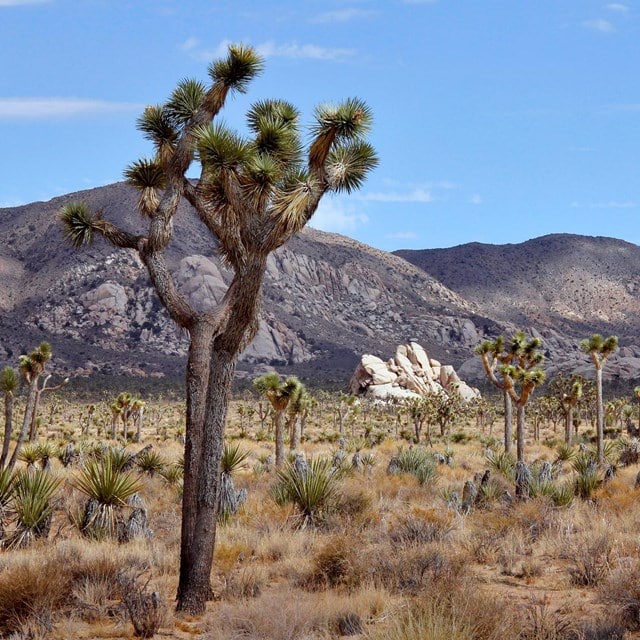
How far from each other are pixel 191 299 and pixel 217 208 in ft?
364

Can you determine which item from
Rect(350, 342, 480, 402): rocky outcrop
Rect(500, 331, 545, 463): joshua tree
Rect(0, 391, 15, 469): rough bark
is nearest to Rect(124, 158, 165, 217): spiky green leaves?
Rect(0, 391, 15, 469): rough bark

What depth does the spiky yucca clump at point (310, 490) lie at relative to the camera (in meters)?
12.3

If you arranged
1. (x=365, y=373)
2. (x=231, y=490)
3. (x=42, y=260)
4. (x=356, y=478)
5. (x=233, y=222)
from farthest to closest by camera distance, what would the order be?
(x=42, y=260), (x=365, y=373), (x=356, y=478), (x=231, y=490), (x=233, y=222)

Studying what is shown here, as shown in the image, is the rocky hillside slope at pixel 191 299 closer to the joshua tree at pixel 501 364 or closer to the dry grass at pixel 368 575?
the joshua tree at pixel 501 364

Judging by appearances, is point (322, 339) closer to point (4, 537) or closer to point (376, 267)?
point (376, 267)

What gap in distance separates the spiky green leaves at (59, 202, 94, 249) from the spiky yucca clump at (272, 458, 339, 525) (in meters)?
5.27

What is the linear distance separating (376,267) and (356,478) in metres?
142

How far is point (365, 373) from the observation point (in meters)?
86.5

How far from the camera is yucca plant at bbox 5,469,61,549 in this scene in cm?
1087

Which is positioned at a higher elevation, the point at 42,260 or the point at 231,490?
the point at 42,260

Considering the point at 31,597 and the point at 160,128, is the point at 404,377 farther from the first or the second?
the point at 31,597

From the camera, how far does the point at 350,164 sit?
32.0 feet

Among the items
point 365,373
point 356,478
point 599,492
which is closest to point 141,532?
point 356,478

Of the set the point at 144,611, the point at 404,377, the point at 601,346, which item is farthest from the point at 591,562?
the point at 404,377
